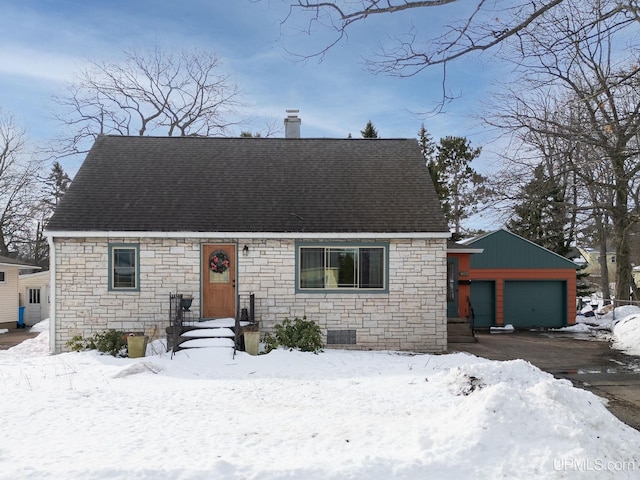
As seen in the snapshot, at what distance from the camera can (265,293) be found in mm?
12227

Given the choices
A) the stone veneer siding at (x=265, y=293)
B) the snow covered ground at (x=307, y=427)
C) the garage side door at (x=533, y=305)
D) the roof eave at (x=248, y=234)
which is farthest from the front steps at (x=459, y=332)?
the garage side door at (x=533, y=305)

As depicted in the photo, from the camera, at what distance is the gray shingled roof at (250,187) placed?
12.3 meters

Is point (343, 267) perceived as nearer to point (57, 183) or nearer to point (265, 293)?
point (265, 293)

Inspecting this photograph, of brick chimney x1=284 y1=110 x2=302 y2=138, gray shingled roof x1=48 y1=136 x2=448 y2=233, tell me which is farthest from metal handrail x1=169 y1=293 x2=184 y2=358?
brick chimney x1=284 y1=110 x2=302 y2=138

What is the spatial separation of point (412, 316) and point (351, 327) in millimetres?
1506

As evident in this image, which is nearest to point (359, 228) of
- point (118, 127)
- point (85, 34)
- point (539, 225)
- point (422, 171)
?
point (422, 171)

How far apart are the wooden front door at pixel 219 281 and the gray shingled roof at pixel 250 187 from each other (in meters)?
0.61

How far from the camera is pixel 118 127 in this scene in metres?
27.5

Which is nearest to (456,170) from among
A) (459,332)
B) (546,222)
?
(546,222)

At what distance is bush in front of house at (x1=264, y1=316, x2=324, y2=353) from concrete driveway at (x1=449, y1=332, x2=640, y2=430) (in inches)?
148

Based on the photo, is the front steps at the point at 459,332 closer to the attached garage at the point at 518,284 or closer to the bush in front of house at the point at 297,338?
the bush in front of house at the point at 297,338

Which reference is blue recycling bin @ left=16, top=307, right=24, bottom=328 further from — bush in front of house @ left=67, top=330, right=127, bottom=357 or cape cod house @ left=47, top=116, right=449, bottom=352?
bush in front of house @ left=67, top=330, right=127, bottom=357

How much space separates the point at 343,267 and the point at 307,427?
6.69 metres

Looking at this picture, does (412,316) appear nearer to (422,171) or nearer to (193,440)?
(422,171)
